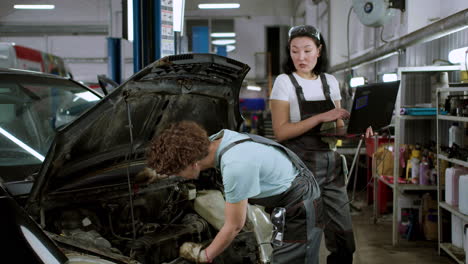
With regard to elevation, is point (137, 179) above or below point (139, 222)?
above

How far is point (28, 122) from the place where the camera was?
99.2 inches

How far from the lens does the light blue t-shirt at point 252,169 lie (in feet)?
5.10

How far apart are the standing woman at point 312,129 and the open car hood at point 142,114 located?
0.83 feet

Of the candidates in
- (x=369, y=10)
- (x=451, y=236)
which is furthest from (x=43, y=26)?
(x=451, y=236)

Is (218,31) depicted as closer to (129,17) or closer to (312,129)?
(129,17)

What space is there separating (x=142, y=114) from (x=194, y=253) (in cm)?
72

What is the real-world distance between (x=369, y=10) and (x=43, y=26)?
11.3m

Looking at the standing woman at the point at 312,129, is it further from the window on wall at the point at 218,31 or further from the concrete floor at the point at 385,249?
the window on wall at the point at 218,31

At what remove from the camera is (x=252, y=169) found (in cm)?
158

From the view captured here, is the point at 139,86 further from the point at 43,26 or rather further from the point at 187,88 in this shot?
the point at 43,26

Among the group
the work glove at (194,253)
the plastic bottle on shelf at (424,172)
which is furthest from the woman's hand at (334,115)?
the plastic bottle on shelf at (424,172)

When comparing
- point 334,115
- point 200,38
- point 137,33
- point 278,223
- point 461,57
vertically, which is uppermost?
point 200,38

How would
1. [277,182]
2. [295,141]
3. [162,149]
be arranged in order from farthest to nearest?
[295,141]
[277,182]
[162,149]

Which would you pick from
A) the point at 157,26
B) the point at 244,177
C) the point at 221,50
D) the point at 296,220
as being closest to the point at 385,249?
the point at 296,220
